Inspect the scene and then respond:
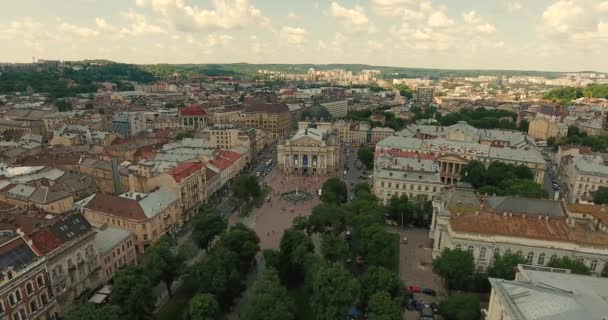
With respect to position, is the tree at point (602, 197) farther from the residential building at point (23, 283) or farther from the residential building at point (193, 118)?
the residential building at point (193, 118)

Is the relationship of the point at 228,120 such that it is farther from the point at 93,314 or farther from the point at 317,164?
the point at 93,314

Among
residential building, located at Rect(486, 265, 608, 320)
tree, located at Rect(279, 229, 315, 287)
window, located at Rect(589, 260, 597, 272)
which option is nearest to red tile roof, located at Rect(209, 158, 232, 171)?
tree, located at Rect(279, 229, 315, 287)

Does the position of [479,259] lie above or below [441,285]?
above

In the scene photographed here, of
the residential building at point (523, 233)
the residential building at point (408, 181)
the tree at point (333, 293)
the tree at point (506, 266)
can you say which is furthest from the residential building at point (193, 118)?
the tree at point (506, 266)

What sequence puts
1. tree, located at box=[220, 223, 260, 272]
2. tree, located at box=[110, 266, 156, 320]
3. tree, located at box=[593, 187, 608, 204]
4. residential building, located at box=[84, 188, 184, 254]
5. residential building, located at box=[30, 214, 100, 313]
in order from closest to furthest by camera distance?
tree, located at box=[110, 266, 156, 320] < residential building, located at box=[30, 214, 100, 313] < tree, located at box=[220, 223, 260, 272] < residential building, located at box=[84, 188, 184, 254] < tree, located at box=[593, 187, 608, 204]

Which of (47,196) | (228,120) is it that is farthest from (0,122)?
(47,196)

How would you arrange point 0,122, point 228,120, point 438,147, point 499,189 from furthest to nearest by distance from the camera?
1. point 228,120
2. point 0,122
3. point 438,147
4. point 499,189

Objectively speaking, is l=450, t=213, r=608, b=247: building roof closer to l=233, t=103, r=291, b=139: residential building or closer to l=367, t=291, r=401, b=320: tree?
l=367, t=291, r=401, b=320: tree

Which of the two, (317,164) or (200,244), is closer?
(200,244)
